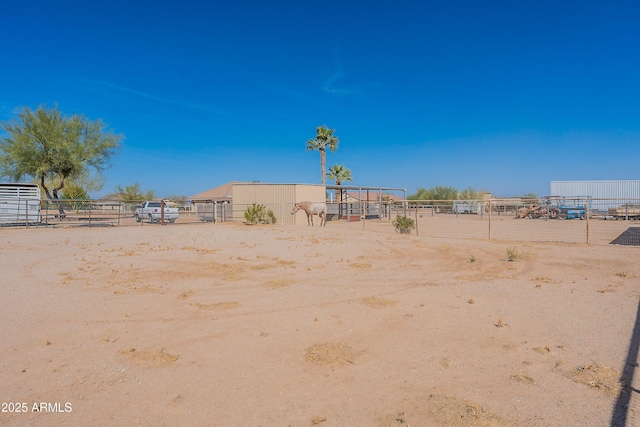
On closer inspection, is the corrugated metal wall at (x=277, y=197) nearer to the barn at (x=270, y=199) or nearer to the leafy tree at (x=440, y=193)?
the barn at (x=270, y=199)

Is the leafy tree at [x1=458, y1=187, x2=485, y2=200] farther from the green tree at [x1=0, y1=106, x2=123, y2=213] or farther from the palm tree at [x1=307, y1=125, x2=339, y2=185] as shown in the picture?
the green tree at [x1=0, y1=106, x2=123, y2=213]

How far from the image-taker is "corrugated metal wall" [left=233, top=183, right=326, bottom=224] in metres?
30.5

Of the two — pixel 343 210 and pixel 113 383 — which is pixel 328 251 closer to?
pixel 113 383

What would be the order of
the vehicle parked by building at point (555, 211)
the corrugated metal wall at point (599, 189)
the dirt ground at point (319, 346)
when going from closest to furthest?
the dirt ground at point (319, 346) < the vehicle parked by building at point (555, 211) < the corrugated metal wall at point (599, 189)

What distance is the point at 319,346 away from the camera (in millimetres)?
4793

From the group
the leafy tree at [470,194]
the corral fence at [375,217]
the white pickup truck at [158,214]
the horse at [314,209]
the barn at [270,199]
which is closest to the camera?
the corral fence at [375,217]

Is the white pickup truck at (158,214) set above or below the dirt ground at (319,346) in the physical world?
above

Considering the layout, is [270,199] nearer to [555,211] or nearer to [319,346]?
[555,211]

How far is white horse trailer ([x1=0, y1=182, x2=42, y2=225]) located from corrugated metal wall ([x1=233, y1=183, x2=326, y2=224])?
1275cm

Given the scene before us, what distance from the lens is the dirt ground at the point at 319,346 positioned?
3360mm

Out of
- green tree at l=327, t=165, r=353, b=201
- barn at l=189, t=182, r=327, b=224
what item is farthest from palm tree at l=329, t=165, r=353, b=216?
barn at l=189, t=182, r=327, b=224

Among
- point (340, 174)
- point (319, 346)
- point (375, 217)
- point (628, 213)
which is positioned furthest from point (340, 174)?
point (319, 346)

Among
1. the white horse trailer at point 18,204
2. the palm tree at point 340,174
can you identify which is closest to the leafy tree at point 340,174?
the palm tree at point 340,174

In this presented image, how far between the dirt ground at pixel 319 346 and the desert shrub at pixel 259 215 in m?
17.9
